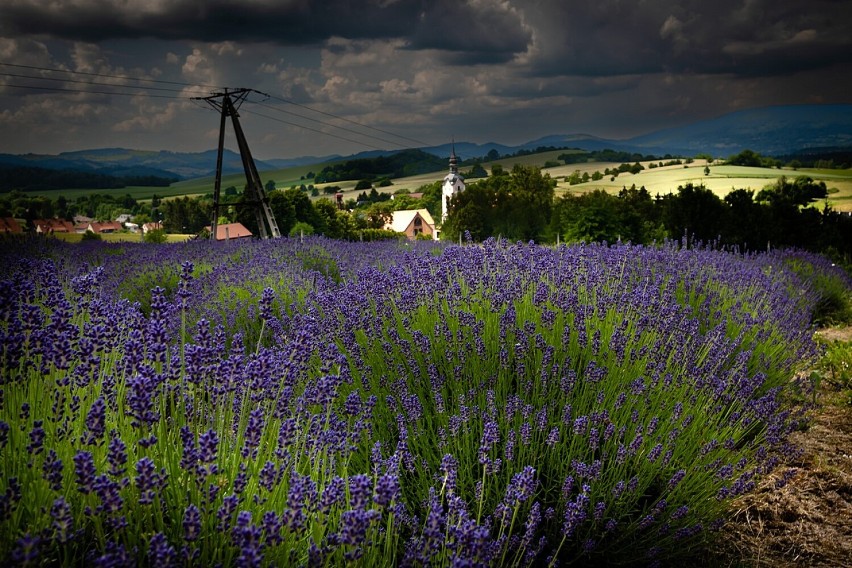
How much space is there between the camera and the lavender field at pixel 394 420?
1.47 meters

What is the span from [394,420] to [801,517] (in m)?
2.18

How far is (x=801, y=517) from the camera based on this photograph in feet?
10.3

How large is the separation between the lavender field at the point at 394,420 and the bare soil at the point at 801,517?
0.61 feet

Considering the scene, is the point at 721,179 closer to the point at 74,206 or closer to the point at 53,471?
the point at 74,206

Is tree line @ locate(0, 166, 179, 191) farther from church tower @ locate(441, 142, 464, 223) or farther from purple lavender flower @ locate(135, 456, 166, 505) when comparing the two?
church tower @ locate(441, 142, 464, 223)

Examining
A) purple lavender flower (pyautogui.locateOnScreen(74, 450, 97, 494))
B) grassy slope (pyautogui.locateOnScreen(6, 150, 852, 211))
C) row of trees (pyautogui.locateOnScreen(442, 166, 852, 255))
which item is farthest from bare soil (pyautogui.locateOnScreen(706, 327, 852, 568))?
grassy slope (pyautogui.locateOnScreen(6, 150, 852, 211))

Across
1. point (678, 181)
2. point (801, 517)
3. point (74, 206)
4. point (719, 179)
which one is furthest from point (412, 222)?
point (801, 517)

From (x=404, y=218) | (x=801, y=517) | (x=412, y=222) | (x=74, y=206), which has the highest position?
(x=74, y=206)

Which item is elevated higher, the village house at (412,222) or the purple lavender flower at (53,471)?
the purple lavender flower at (53,471)

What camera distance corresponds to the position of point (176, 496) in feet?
5.36

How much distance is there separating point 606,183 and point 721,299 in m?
50.1

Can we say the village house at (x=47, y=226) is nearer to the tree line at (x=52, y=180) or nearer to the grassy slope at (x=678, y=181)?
the tree line at (x=52, y=180)

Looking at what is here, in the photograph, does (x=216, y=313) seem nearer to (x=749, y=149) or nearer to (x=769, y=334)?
(x=769, y=334)

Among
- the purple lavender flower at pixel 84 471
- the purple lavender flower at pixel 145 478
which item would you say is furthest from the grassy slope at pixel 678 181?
the purple lavender flower at pixel 84 471
